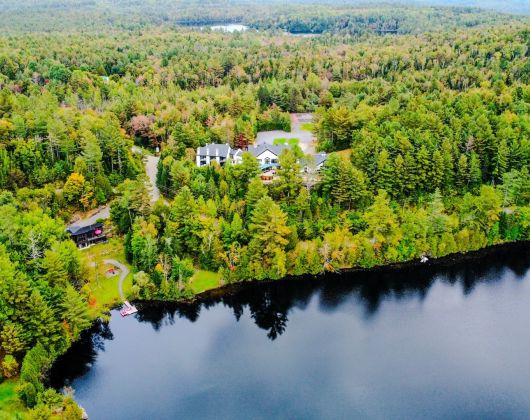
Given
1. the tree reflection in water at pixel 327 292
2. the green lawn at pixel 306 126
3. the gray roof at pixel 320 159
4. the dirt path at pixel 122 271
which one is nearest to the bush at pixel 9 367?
the tree reflection in water at pixel 327 292

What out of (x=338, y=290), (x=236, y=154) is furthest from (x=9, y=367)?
(x=236, y=154)

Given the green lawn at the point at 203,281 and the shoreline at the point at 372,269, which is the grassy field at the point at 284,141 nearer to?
the shoreline at the point at 372,269

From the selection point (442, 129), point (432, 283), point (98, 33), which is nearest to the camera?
point (432, 283)

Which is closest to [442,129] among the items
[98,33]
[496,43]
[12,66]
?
[496,43]

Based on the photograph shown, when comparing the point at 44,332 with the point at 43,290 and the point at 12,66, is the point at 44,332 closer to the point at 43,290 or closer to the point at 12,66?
the point at 43,290

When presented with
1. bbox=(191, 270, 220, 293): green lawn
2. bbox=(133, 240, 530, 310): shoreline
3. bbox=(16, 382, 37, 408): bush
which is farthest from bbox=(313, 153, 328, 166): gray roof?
bbox=(16, 382, 37, 408): bush

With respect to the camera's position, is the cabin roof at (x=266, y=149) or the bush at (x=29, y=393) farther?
the cabin roof at (x=266, y=149)
